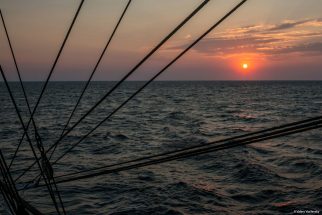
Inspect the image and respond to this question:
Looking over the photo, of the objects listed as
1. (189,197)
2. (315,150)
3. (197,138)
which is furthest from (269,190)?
(197,138)

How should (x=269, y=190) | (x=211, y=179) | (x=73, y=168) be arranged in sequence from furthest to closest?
(x=73, y=168) < (x=211, y=179) < (x=269, y=190)

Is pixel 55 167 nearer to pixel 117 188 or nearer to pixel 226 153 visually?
pixel 117 188

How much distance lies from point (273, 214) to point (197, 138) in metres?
14.9

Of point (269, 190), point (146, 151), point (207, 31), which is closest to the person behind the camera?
point (207, 31)

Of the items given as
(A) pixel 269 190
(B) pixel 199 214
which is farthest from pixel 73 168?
(A) pixel 269 190

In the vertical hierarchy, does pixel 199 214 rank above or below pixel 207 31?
below

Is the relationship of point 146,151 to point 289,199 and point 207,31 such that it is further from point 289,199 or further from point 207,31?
point 207,31

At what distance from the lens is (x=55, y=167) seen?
1780cm

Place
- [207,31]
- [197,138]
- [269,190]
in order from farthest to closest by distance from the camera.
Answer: [197,138] → [269,190] → [207,31]

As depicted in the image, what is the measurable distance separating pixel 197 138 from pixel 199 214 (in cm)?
1467

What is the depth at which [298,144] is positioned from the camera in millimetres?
22484

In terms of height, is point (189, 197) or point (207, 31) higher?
point (207, 31)

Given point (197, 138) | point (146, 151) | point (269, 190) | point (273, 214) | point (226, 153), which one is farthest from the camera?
point (197, 138)

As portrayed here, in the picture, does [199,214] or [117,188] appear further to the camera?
[117,188]
